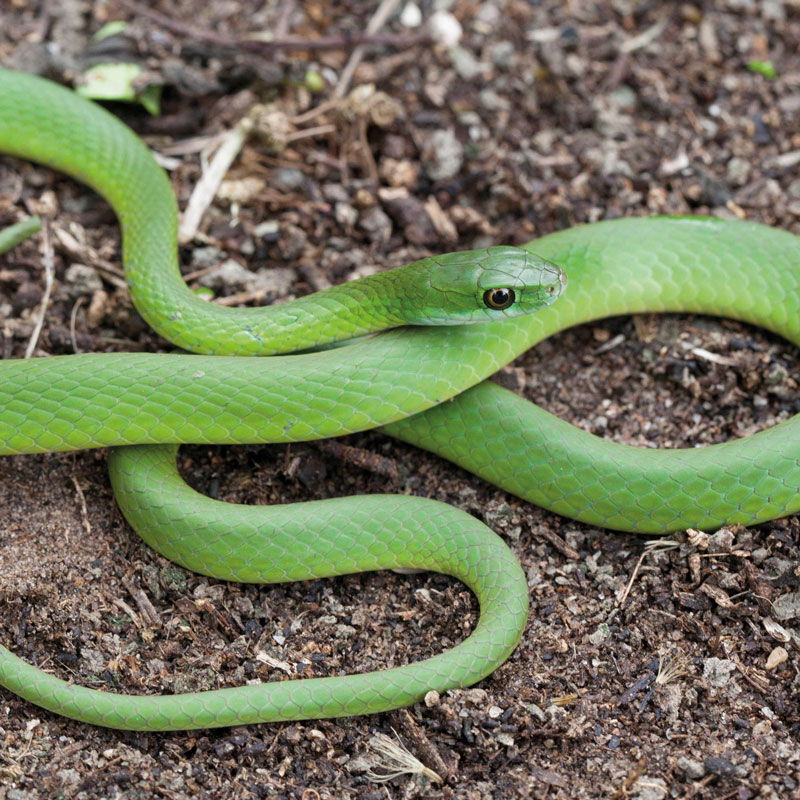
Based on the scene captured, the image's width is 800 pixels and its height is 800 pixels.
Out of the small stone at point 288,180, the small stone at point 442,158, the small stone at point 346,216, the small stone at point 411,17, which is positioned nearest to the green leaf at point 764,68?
the small stone at point 442,158

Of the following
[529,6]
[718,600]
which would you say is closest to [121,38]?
[529,6]

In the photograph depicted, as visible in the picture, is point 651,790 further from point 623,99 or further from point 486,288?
point 623,99

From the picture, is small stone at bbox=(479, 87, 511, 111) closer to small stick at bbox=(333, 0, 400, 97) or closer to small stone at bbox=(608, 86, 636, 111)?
small stone at bbox=(608, 86, 636, 111)

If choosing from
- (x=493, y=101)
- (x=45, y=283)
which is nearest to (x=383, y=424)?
(x=45, y=283)

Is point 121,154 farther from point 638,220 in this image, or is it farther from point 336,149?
point 638,220

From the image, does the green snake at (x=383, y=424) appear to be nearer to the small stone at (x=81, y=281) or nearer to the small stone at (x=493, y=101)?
the small stone at (x=81, y=281)

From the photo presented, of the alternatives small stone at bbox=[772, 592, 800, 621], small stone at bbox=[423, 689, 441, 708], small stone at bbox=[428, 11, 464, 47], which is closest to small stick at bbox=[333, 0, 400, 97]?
small stone at bbox=[428, 11, 464, 47]
